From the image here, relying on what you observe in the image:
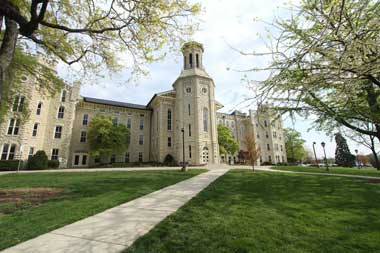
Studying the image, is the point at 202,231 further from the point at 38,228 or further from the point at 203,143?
the point at 203,143

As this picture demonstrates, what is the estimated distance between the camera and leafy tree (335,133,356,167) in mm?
39862

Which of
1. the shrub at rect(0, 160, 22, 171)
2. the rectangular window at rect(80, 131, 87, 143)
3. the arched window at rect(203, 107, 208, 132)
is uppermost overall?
the arched window at rect(203, 107, 208, 132)

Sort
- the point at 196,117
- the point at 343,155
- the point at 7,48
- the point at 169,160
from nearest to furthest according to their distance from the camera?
the point at 7,48 → the point at 196,117 → the point at 169,160 → the point at 343,155

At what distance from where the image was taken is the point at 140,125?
32.1 meters

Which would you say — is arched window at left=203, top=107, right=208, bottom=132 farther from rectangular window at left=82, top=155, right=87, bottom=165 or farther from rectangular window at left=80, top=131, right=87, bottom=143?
rectangular window at left=80, top=131, right=87, bottom=143

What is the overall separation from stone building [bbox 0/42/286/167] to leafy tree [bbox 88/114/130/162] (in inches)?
A: 117

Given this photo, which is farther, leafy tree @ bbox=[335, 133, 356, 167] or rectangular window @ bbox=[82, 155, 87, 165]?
leafy tree @ bbox=[335, 133, 356, 167]

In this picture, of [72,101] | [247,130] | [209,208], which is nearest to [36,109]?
[72,101]

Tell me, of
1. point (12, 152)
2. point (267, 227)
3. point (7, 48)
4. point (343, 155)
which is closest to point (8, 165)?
point (12, 152)

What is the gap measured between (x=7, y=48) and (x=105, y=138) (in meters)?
21.8

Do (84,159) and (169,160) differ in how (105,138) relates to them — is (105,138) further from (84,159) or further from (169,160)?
(169,160)

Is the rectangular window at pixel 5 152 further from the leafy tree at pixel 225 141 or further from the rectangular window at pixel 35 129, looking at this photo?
the leafy tree at pixel 225 141

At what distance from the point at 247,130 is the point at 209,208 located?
4285cm

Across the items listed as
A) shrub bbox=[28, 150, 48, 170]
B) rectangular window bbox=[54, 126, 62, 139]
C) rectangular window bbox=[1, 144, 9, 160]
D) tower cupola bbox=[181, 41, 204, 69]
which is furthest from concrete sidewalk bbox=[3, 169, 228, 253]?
tower cupola bbox=[181, 41, 204, 69]
